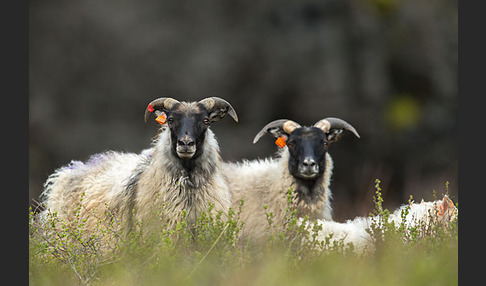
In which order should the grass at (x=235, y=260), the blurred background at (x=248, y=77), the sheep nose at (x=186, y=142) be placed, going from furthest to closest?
the blurred background at (x=248, y=77) → the sheep nose at (x=186, y=142) → the grass at (x=235, y=260)

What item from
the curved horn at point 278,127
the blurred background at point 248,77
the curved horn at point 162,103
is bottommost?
the curved horn at point 162,103

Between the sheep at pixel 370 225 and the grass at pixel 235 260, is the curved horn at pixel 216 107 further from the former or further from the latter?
the sheep at pixel 370 225

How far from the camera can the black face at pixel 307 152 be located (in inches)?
346

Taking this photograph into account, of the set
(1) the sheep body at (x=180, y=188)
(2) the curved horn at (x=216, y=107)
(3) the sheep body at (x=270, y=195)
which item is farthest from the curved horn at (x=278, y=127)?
(1) the sheep body at (x=180, y=188)

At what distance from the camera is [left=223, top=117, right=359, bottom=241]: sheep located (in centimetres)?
888

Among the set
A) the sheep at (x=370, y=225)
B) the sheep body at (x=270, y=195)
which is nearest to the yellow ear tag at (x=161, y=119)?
the sheep body at (x=270, y=195)

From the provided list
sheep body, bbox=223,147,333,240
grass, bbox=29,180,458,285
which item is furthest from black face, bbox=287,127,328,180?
grass, bbox=29,180,458,285

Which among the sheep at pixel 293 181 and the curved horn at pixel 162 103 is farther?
the sheep at pixel 293 181

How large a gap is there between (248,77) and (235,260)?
9401mm

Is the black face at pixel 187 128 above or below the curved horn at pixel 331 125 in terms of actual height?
A: below

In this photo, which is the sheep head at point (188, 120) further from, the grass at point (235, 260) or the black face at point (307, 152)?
the black face at point (307, 152)

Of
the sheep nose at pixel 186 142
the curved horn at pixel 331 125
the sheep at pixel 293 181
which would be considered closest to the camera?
the sheep nose at pixel 186 142

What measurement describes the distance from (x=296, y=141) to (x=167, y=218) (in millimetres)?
2297

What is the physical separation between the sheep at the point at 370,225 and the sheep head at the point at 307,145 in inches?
38.2
